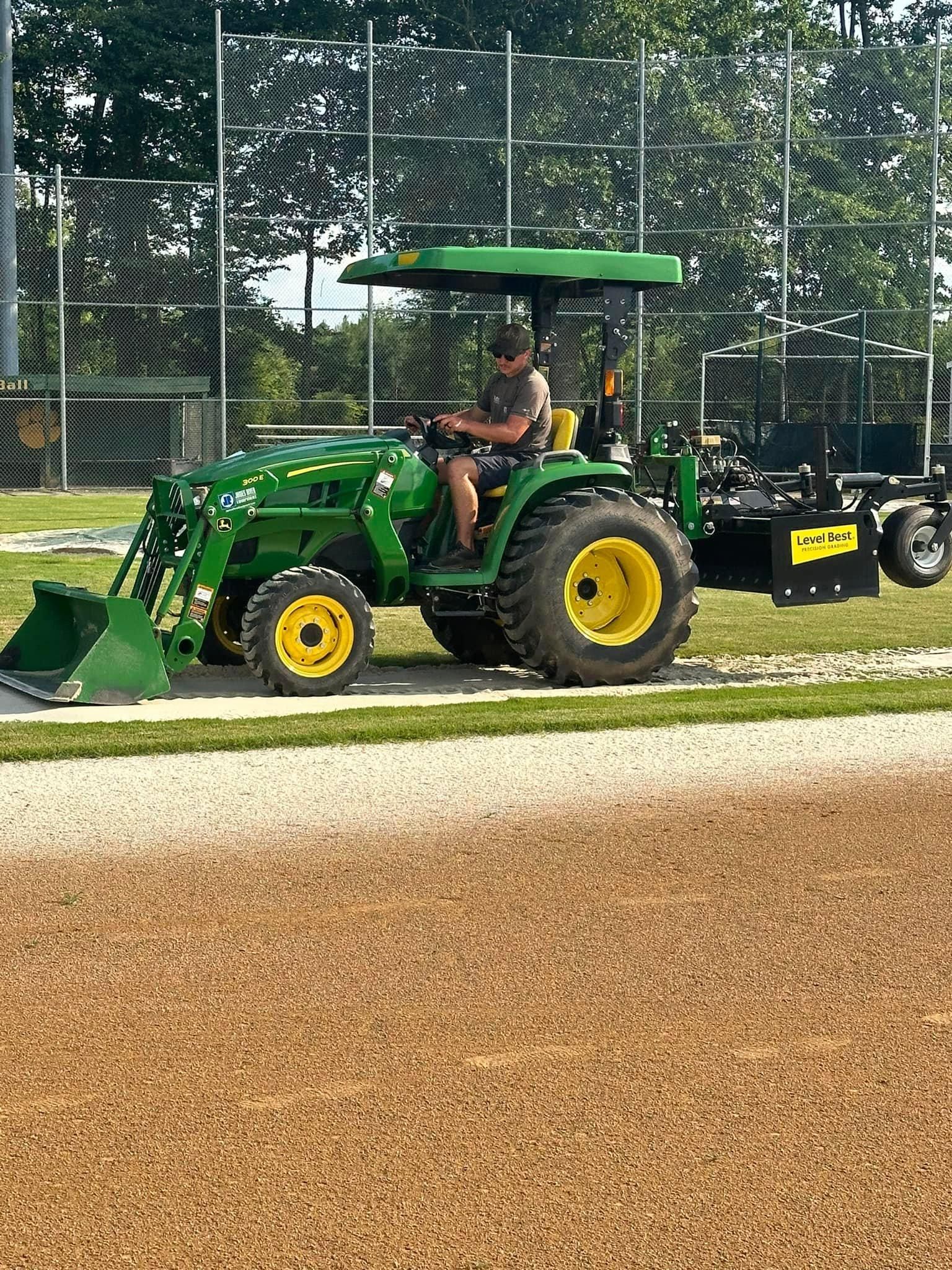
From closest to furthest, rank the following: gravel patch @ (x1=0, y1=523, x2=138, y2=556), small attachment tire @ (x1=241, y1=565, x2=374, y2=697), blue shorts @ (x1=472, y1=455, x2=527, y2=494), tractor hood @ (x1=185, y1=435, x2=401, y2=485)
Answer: small attachment tire @ (x1=241, y1=565, x2=374, y2=697) < tractor hood @ (x1=185, y1=435, x2=401, y2=485) < blue shorts @ (x1=472, y1=455, x2=527, y2=494) < gravel patch @ (x1=0, y1=523, x2=138, y2=556)

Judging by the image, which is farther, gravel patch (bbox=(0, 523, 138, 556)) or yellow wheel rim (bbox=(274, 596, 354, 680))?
gravel patch (bbox=(0, 523, 138, 556))

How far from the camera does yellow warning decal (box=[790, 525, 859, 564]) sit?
1081 centimetres

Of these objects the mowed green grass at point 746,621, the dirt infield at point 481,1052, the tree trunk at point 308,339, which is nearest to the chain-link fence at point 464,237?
the tree trunk at point 308,339

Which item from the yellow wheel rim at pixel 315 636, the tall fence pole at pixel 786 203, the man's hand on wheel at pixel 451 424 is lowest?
the yellow wheel rim at pixel 315 636

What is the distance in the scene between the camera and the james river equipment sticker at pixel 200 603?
9.54m

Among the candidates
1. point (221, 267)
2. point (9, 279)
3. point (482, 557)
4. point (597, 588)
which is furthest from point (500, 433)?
point (9, 279)

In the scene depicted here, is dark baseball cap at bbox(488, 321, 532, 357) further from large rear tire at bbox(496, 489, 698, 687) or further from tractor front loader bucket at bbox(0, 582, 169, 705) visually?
tractor front loader bucket at bbox(0, 582, 169, 705)

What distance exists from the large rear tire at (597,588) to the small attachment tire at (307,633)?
0.95 metres

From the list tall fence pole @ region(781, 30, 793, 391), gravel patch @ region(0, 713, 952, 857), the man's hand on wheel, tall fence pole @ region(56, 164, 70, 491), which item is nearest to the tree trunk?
tall fence pole @ region(56, 164, 70, 491)

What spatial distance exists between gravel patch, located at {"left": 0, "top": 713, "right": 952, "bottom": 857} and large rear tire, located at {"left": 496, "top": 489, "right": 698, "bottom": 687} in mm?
1494

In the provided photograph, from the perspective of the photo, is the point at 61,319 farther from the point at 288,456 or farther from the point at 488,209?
the point at 288,456

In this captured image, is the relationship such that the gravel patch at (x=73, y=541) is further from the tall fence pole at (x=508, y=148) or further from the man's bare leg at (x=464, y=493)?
the tall fence pole at (x=508, y=148)

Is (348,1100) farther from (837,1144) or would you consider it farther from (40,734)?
(40,734)

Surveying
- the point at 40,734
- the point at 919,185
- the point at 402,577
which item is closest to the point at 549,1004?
the point at 40,734
